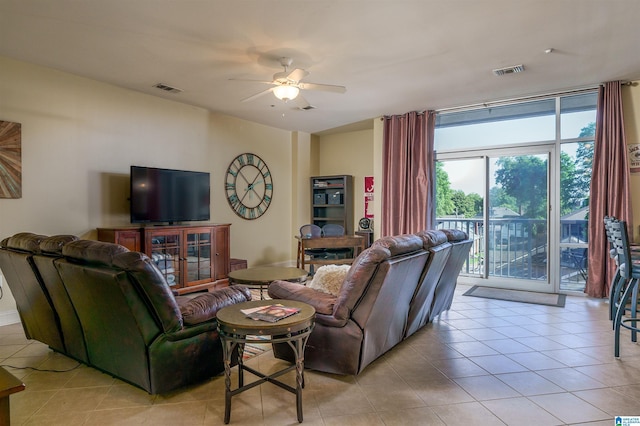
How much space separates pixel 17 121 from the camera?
3.66 m

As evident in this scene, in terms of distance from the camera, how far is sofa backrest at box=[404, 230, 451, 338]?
9.11ft

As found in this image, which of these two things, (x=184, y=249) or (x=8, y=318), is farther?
(x=184, y=249)

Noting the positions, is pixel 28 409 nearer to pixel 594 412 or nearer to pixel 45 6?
pixel 45 6

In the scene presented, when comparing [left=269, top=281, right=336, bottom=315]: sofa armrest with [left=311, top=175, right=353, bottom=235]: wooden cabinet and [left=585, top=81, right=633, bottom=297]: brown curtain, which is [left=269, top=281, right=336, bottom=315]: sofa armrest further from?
[left=311, top=175, right=353, bottom=235]: wooden cabinet

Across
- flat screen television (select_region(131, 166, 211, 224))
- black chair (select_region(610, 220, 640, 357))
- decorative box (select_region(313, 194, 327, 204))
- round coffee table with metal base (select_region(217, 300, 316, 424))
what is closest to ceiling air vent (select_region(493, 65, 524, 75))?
black chair (select_region(610, 220, 640, 357))

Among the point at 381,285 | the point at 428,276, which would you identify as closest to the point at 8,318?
the point at 381,285

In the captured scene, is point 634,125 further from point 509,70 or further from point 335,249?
point 335,249

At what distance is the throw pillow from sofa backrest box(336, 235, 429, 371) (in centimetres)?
39

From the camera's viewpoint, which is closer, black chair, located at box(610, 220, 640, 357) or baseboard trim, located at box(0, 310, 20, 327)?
black chair, located at box(610, 220, 640, 357)

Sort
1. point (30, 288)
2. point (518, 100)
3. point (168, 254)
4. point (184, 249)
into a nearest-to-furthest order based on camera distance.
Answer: point (30, 288), point (168, 254), point (184, 249), point (518, 100)

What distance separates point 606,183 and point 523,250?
1276 mm

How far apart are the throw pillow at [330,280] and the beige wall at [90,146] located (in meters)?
2.95

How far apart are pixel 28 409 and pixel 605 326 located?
4.48 meters

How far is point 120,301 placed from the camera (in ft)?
6.59
